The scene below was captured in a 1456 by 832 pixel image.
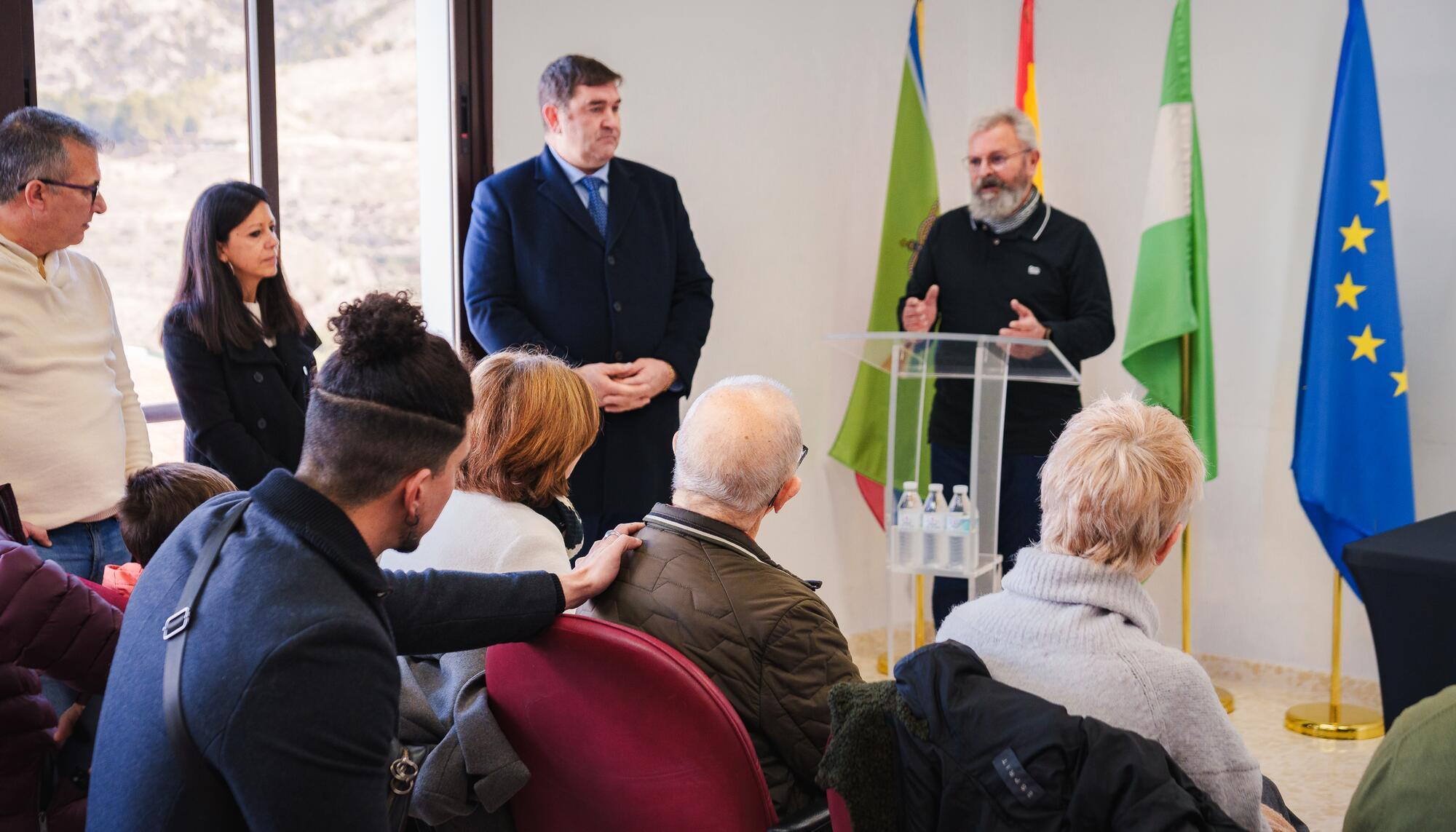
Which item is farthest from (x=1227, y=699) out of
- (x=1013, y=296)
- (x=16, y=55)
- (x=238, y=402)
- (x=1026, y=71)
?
(x=16, y=55)

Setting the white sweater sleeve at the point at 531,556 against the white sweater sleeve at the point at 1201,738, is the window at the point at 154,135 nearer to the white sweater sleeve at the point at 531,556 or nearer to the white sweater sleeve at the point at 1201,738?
the white sweater sleeve at the point at 531,556

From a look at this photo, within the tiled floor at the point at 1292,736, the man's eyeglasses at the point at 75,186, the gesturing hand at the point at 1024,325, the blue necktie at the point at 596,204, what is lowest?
the tiled floor at the point at 1292,736

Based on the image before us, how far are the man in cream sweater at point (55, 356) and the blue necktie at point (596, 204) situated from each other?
1.29 m

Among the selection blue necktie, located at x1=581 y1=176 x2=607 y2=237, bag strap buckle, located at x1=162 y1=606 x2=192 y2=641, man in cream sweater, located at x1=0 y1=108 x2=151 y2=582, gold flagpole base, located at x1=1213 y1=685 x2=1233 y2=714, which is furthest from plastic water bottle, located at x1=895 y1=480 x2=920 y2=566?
bag strap buckle, located at x1=162 y1=606 x2=192 y2=641

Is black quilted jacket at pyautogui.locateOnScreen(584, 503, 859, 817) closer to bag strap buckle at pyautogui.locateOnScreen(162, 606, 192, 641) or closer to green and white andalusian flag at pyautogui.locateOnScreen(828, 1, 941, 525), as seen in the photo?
bag strap buckle at pyautogui.locateOnScreen(162, 606, 192, 641)

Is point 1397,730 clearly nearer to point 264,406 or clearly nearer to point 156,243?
point 264,406

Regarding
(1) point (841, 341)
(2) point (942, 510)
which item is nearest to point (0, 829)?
(2) point (942, 510)

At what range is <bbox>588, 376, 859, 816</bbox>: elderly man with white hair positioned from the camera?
1.67 m

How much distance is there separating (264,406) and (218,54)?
3.55 ft

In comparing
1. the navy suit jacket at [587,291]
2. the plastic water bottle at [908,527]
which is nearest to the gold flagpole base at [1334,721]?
the plastic water bottle at [908,527]

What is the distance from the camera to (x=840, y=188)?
4.65m

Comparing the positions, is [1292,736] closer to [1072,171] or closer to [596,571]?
[1072,171]

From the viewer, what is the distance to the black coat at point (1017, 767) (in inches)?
46.8

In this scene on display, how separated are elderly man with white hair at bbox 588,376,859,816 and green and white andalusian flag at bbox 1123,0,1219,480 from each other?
247cm
